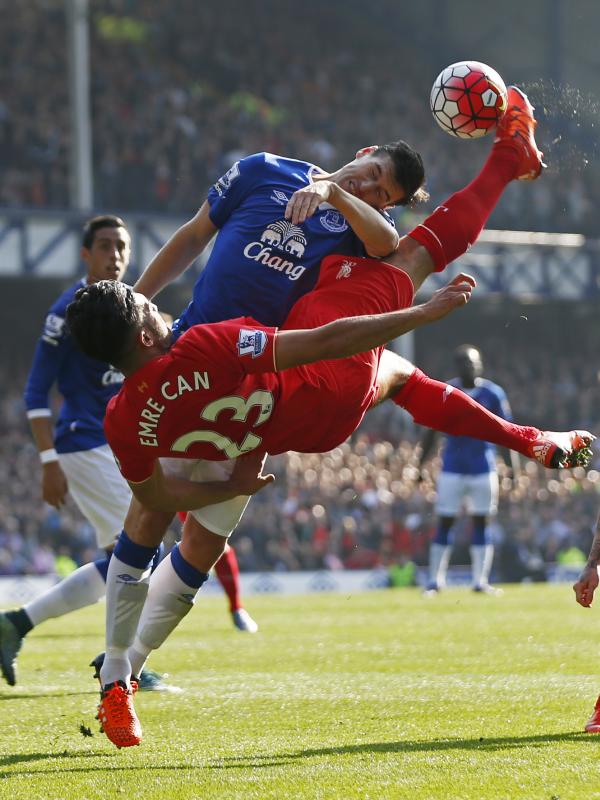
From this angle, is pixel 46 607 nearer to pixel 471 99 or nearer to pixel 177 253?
pixel 177 253

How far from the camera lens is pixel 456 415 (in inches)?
229

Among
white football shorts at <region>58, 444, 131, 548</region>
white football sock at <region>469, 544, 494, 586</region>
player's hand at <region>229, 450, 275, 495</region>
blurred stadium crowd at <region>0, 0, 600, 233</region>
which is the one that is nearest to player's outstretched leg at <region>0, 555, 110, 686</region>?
white football shorts at <region>58, 444, 131, 548</region>

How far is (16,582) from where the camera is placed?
15.8m

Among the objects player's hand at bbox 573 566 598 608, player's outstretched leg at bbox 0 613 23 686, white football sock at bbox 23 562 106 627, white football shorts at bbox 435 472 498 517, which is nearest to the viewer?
player's hand at bbox 573 566 598 608

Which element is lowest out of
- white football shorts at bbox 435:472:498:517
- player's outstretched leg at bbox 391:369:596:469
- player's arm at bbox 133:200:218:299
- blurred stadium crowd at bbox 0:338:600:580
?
blurred stadium crowd at bbox 0:338:600:580

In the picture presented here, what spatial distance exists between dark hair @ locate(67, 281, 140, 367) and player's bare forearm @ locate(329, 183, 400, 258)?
987 mm

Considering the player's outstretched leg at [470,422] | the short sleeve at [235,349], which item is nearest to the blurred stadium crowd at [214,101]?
the player's outstretched leg at [470,422]

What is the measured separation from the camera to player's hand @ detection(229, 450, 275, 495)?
17.0 feet

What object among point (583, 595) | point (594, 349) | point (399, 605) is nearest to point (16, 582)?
point (399, 605)

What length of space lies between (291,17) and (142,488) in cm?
3164

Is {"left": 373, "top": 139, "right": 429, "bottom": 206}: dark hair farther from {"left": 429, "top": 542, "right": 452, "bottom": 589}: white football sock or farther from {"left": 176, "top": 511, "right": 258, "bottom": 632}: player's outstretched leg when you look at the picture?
{"left": 429, "top": 542, "right": 452, "bottom": 589}: white football sock

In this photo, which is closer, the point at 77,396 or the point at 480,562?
the point at 77,396

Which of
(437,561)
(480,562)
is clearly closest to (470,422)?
(437,561)

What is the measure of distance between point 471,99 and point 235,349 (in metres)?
2.18
